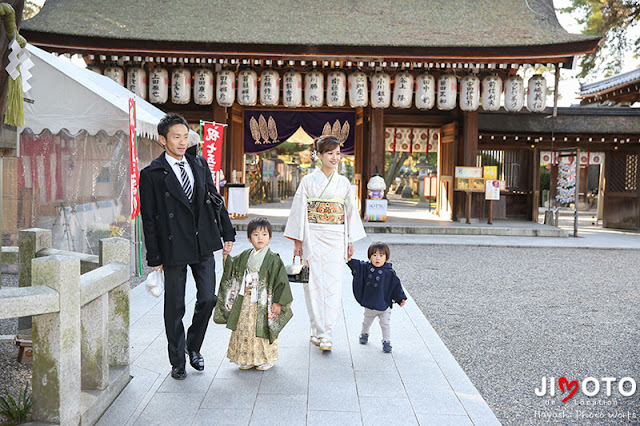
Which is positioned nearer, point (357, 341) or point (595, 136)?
point (357, 341)

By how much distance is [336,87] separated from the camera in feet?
42.7

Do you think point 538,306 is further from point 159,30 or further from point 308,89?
point 159,30

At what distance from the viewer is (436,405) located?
10.6ft

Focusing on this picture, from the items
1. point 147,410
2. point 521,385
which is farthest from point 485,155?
point 147,410

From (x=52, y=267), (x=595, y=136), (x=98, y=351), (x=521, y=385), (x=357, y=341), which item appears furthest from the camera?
(x=595, y=136)

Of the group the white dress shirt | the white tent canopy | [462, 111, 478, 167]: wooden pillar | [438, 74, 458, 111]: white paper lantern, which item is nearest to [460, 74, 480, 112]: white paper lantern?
[438, 74, 458, 111]: white paper lantern

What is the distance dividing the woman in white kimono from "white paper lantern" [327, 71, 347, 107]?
9.08m

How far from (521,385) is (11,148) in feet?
14.3

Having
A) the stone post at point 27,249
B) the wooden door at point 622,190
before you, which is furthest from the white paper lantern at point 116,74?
the wooden door at point 622,190

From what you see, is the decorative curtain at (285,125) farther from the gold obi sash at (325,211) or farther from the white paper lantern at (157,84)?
the gold obi sash at (325,211)

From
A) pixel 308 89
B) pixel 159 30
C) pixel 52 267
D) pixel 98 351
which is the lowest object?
pixel 98 351

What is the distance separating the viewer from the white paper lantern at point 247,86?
13.0 meters

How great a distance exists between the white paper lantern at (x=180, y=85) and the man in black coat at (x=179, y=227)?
9.84m

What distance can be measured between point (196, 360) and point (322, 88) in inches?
402
